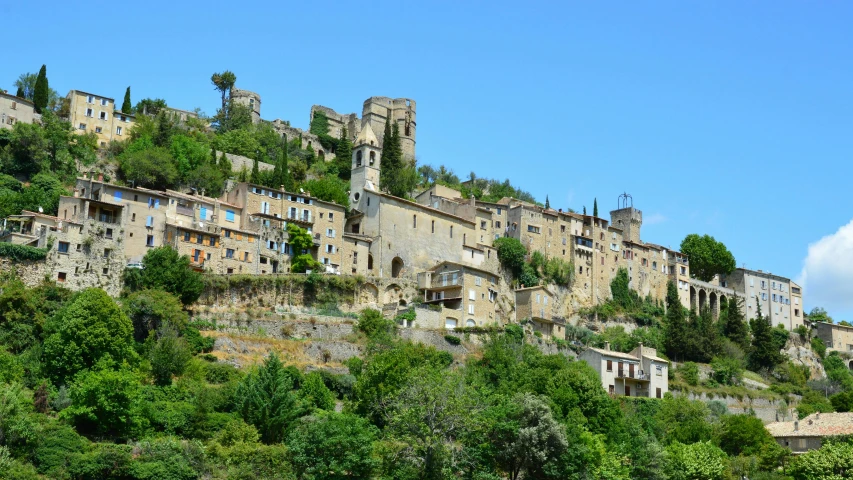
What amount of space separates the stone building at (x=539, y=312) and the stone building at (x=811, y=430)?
722 inches

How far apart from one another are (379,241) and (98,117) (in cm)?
3191

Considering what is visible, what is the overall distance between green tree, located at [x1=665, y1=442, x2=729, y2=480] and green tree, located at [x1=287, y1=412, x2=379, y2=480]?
1913cm

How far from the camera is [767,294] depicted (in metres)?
106

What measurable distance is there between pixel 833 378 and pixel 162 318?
6207cm

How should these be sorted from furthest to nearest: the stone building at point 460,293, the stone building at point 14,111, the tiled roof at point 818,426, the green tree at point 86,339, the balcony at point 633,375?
the stone building at point 14,111 < the stone building at point 460,293 < the balcony at point 633,375 < the tiled roof at point 818,426 < the green tree at point 86,339

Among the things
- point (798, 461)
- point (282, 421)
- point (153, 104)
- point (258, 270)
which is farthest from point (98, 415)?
point (153, 104)

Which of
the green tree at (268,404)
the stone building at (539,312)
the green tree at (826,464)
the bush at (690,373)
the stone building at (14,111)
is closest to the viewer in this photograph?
the green tree at (268,404)

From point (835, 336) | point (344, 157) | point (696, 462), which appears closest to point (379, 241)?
point (344, 157)

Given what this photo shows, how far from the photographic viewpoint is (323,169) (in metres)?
104

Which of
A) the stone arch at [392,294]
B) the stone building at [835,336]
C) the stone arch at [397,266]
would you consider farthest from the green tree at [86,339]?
the stone building at [835,336]

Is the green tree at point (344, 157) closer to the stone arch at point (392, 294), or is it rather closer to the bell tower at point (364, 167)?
the bell tower at point (364, 167)

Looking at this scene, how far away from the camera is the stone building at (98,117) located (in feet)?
309

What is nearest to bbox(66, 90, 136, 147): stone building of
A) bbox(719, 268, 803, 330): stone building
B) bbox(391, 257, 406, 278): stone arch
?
bbox(391, 257, 406, 278): stone arch

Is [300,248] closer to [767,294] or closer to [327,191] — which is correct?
[327,191]
